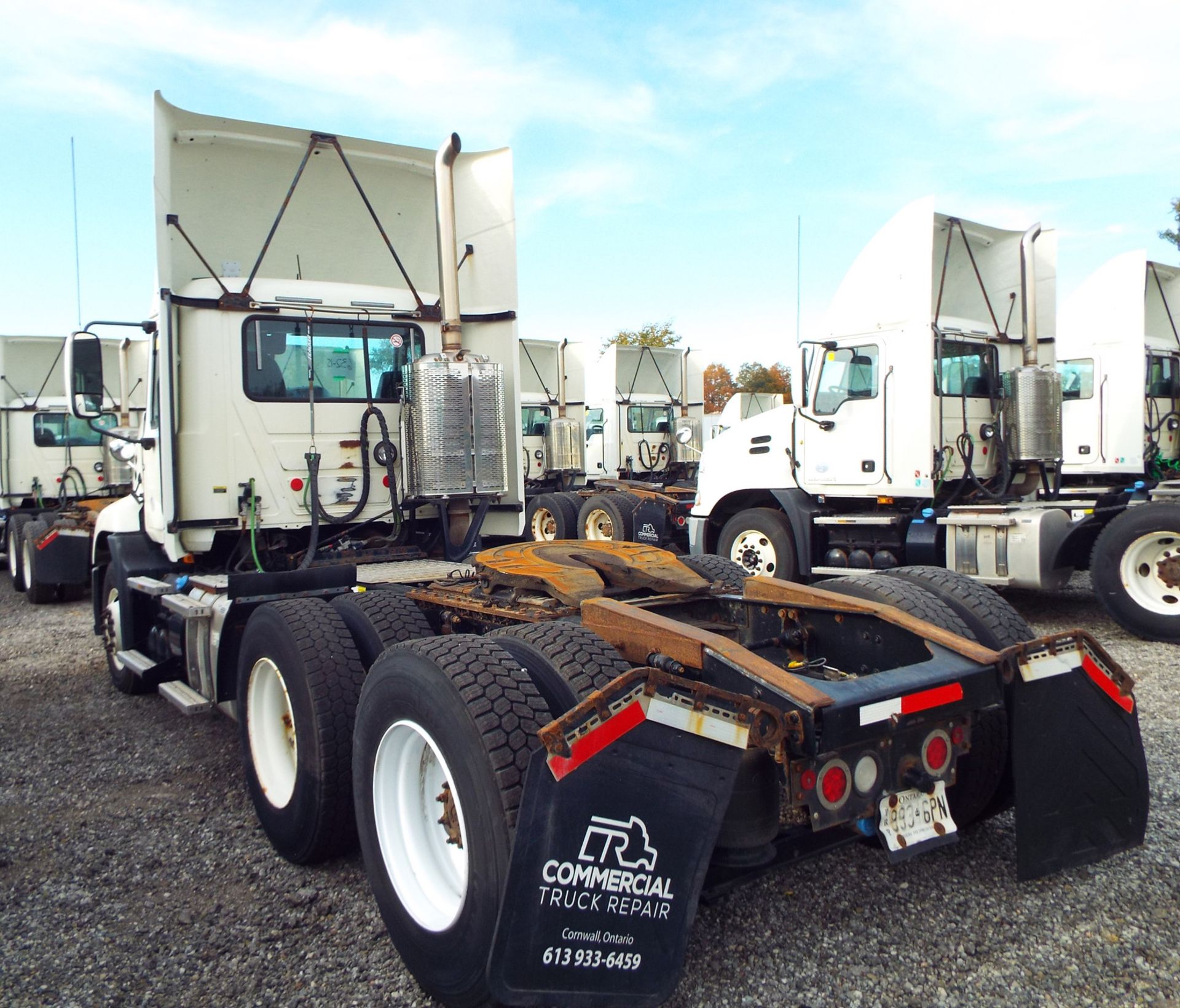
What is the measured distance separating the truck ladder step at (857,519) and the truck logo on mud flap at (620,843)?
7278 mm

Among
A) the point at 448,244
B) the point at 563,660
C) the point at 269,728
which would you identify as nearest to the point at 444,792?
the point at 563,660

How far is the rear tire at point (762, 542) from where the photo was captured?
977cm

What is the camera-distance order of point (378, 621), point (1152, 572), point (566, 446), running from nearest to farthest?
1. point (378, 621)
2. point (1152, 572)
3. point (566, 446)

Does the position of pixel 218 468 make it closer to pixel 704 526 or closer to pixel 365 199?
pixel 365 199

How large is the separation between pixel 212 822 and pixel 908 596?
3.23m

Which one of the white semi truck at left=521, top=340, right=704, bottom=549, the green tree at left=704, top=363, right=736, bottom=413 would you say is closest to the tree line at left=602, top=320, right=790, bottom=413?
the green tree at left=704, top=363, right=736, bottom=413

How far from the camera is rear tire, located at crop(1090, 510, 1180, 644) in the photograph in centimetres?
750

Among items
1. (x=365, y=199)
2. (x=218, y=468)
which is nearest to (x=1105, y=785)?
(x=218, y=468)

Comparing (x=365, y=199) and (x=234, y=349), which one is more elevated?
(x=365, y=199)

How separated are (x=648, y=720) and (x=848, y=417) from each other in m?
7.52

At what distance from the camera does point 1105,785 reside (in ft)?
9.80

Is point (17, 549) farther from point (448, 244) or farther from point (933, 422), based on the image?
point (933, 422)

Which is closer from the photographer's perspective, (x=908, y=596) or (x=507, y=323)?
(x=908, y=596)

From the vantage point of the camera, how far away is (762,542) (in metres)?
10.1
